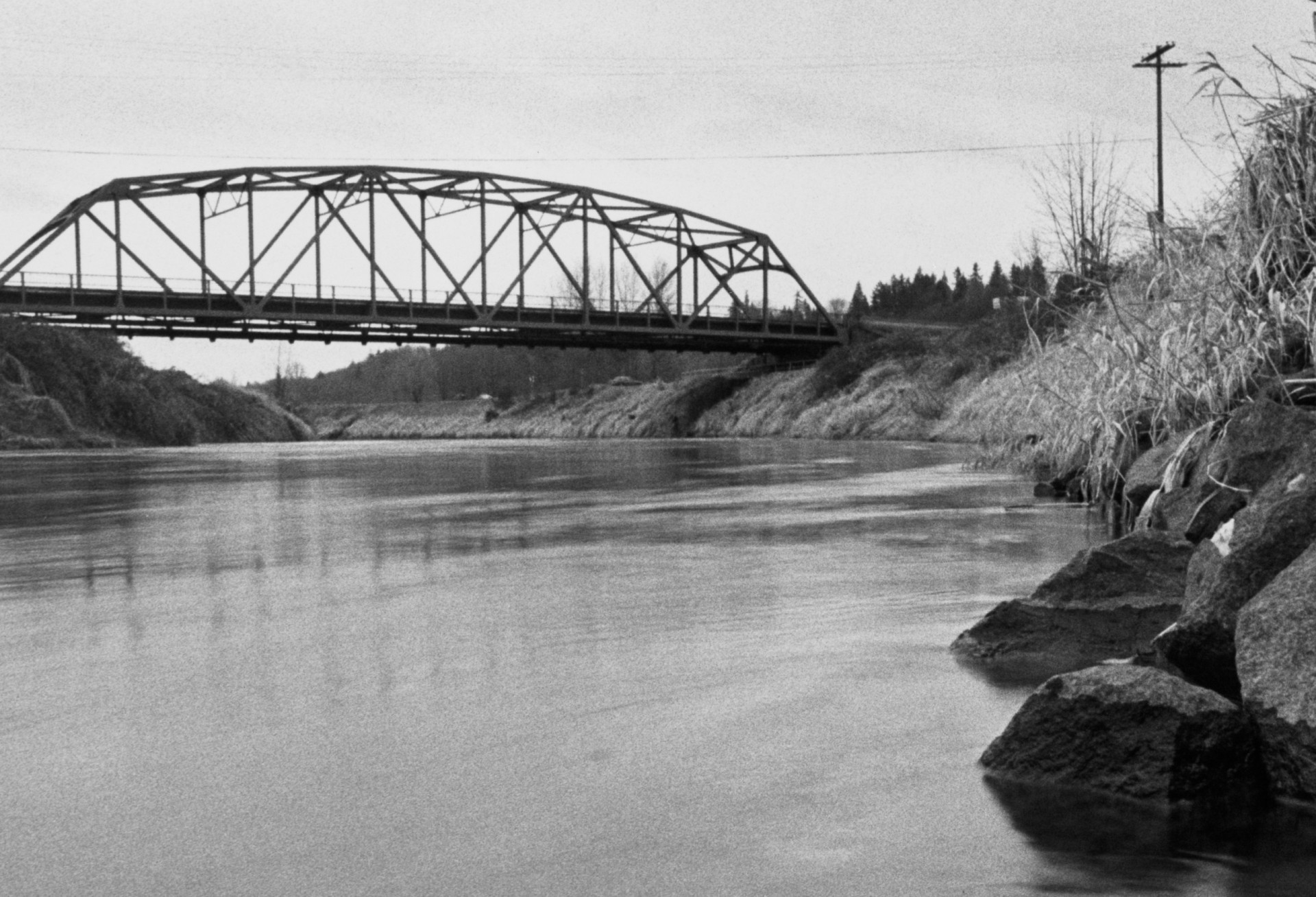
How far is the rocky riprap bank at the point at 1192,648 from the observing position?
3.78 m

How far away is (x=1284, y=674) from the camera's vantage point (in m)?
3.80

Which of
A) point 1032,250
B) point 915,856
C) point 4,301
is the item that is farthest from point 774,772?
point 4,301

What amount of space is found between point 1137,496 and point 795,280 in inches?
2971

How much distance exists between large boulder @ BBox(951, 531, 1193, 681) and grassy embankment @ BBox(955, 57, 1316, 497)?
199cm

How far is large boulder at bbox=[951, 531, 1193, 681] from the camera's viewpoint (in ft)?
18.7

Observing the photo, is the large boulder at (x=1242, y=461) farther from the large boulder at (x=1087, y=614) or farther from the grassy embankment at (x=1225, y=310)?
the grassy embankment at (x=1225, y=310)

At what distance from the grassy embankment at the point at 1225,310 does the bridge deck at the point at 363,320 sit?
173ft

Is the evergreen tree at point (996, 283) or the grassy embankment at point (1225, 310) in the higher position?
the evergreen tree at point (996, 283)

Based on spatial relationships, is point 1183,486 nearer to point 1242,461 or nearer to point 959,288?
point 1242,461

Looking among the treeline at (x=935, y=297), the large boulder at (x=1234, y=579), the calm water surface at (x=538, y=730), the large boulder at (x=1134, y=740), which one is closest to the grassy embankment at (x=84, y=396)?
the calm water surface at (x=538, y=730)


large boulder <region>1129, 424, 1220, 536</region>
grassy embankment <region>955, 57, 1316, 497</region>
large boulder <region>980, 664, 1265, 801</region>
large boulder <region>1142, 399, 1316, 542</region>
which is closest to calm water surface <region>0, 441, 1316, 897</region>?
large boulder <region>980, 664, 1265, 801</region>

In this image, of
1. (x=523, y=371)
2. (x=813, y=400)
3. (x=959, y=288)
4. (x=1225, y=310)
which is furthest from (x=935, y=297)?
(x=1225, y=310)

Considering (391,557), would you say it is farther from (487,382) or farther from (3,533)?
(487,382)

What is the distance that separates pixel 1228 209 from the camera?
932 centimetres
